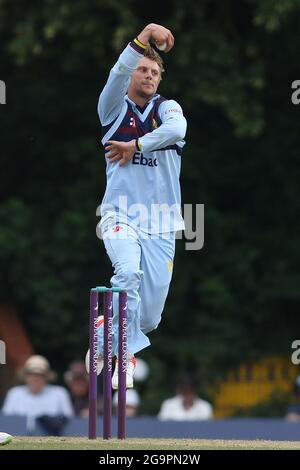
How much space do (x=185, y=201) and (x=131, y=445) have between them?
27.8ft

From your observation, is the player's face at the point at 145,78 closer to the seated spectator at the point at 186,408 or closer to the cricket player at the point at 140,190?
the cricket player at the point at 140,190

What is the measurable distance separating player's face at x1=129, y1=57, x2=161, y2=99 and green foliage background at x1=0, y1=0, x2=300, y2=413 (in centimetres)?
652

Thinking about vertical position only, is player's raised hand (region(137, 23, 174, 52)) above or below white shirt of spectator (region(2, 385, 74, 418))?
above

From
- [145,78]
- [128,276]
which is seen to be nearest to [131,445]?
[128,276]

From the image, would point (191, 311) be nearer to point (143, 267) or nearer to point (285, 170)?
point (285, 170)

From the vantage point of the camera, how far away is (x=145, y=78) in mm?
8852

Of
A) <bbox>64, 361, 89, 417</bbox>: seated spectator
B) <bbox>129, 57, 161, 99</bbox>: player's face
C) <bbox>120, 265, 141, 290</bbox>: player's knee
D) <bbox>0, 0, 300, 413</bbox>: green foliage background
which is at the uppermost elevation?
<bbox>0, 0, 300, 413</bbox>: green foliage background

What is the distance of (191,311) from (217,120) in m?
2.36

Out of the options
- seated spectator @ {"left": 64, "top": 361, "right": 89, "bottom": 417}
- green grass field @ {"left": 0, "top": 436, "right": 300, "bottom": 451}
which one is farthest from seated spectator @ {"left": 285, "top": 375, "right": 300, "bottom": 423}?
green grass field @ {"left": 0, "top": 436, "right": 300, "bottom": 451}

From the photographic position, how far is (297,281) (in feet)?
53.0

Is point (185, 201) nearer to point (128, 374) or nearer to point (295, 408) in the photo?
point (295, 408)

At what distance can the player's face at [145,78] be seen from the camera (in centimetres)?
883

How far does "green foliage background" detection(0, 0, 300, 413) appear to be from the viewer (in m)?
15.9

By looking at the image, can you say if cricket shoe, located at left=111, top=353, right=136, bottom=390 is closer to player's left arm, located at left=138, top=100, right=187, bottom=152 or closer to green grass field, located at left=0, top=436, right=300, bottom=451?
green grass field, located at left=0, top=436, right=300, bottom=451
